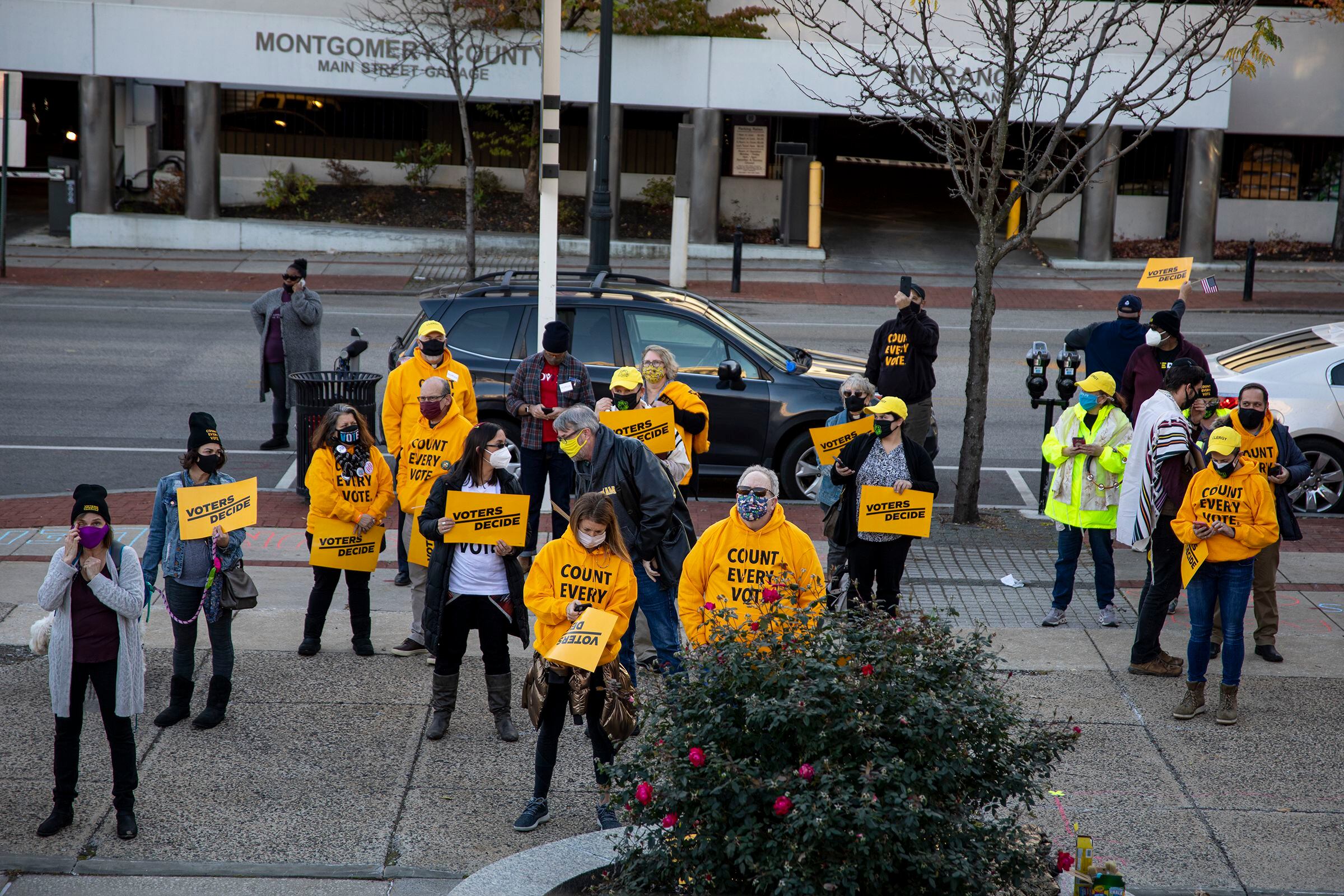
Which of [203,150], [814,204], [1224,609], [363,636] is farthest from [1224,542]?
[203,150]

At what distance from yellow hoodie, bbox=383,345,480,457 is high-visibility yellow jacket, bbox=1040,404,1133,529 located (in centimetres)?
408

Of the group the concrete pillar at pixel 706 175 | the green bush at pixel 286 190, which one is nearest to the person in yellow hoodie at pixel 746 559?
the concrete pillar at pixel 706 175

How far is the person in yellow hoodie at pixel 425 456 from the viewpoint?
8.27 meters

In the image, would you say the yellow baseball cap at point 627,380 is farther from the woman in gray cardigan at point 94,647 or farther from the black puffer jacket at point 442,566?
the woman in gray cardigan at point 94,647

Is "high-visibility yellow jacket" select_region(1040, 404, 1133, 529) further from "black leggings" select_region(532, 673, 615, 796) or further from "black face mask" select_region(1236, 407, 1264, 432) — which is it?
"black leggings" select_region(532, 673, 615, 796)

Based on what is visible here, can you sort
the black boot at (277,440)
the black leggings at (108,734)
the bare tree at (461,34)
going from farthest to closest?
the bare tree at (461,34), the black boot at (277,440), the black leggings at (108,734)

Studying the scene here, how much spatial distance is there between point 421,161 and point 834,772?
29083mm

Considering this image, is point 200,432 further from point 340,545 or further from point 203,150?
point 203,150

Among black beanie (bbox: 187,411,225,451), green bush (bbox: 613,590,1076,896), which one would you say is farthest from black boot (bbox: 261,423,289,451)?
green bush (bbox: 613,590,1076,896)

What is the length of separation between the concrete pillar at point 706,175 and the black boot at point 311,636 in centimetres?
2142

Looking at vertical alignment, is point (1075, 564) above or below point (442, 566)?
below

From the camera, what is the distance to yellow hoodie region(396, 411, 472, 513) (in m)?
8.41

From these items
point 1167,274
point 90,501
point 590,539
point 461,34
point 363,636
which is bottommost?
point 363,636

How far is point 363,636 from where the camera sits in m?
8.33
